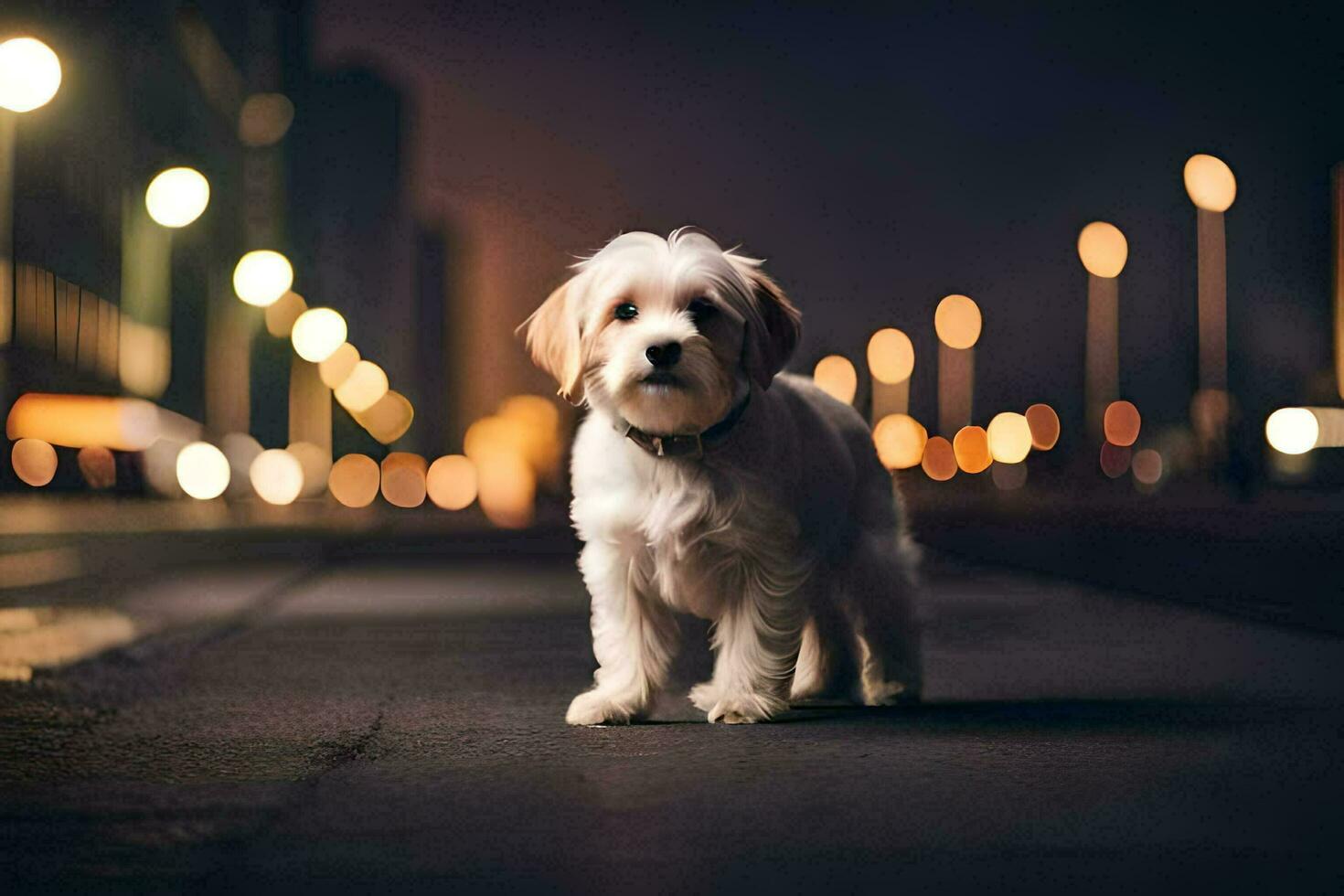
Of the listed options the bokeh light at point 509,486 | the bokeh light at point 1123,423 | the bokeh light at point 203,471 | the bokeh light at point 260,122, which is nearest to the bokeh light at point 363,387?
the bokeh light at point 260,122

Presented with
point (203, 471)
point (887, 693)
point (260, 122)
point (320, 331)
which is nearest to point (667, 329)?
point (887, 693)

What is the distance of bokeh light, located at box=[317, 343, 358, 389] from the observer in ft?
290

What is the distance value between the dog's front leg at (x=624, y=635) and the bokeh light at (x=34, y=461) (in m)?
75.6

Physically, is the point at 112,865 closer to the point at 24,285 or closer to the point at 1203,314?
the point at 1203,314

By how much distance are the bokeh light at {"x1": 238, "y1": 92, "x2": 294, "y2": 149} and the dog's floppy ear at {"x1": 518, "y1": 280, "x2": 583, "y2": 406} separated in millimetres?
136273

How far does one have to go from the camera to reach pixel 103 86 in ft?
276

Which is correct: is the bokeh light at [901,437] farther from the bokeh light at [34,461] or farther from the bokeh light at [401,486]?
Result: the bokeh light at [34,461]

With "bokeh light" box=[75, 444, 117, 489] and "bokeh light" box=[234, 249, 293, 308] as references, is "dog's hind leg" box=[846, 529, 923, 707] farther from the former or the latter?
"bokeh light" box=[75, 444, 117, 489]

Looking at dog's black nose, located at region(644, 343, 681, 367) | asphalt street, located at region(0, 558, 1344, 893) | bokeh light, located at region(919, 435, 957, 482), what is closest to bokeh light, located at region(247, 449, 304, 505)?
bokeh light, located at region(919, 435, 957, 482)

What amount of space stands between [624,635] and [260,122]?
145133 mm

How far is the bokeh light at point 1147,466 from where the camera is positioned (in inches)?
3310

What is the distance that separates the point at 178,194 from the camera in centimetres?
2698

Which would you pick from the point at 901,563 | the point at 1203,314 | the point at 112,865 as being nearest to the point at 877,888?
the point at 112,865

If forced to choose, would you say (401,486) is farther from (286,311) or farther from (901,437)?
(901,437)
